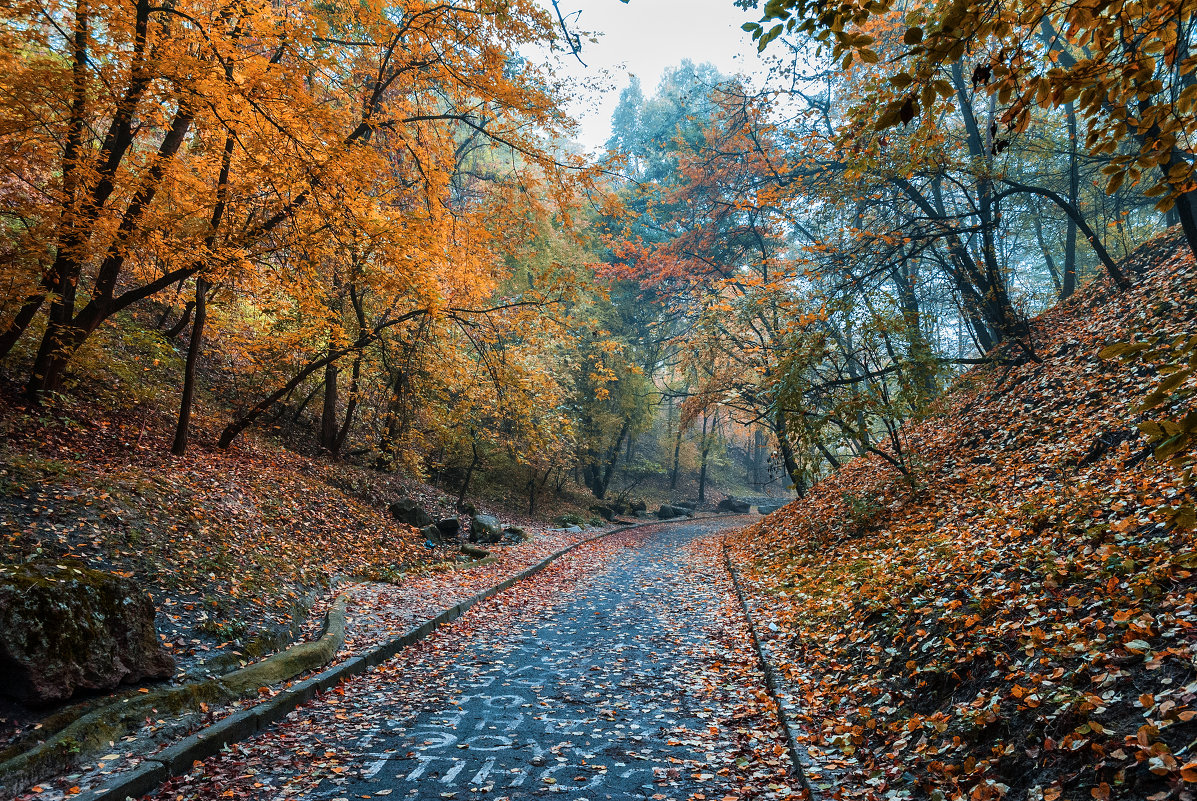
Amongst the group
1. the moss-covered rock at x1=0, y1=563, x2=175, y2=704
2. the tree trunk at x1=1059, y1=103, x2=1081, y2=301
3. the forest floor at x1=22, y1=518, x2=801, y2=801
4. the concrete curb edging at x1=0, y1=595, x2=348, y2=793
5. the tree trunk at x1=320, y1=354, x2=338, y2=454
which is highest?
the tree trunk at x1=1059, y1=103, x2=1081, y2=301

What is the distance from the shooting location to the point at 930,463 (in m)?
10.2

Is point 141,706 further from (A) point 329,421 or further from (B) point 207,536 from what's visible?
(A) point 329,421

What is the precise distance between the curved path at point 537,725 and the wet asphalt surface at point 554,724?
0.01 metres

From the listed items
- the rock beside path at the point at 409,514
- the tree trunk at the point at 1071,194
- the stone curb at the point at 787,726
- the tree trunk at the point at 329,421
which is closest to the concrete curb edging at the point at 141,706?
the stone curb at the point at 787,726

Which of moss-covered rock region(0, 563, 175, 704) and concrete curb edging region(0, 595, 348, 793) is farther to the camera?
moss-covered rock region(0, 563, 175, 704)

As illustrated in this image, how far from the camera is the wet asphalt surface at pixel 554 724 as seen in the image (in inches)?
146

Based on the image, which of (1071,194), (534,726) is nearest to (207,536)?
(534,726)

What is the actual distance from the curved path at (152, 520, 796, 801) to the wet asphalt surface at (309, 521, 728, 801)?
1 centimetres

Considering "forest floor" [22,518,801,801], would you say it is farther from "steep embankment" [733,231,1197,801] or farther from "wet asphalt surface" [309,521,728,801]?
"steep embankment" [733,231,1197,801]

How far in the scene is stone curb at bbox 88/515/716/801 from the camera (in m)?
3.46

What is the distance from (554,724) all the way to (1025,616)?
11.2 feet

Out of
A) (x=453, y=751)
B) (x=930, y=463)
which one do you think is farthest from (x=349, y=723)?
(x=930, y=463)

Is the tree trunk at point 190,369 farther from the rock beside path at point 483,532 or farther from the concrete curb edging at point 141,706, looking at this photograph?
the rock beside path at point 483,532

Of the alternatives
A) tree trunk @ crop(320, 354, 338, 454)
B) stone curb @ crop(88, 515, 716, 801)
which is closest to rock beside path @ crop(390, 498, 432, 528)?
tree trunk @ crop(320, 354, 338, 454)
